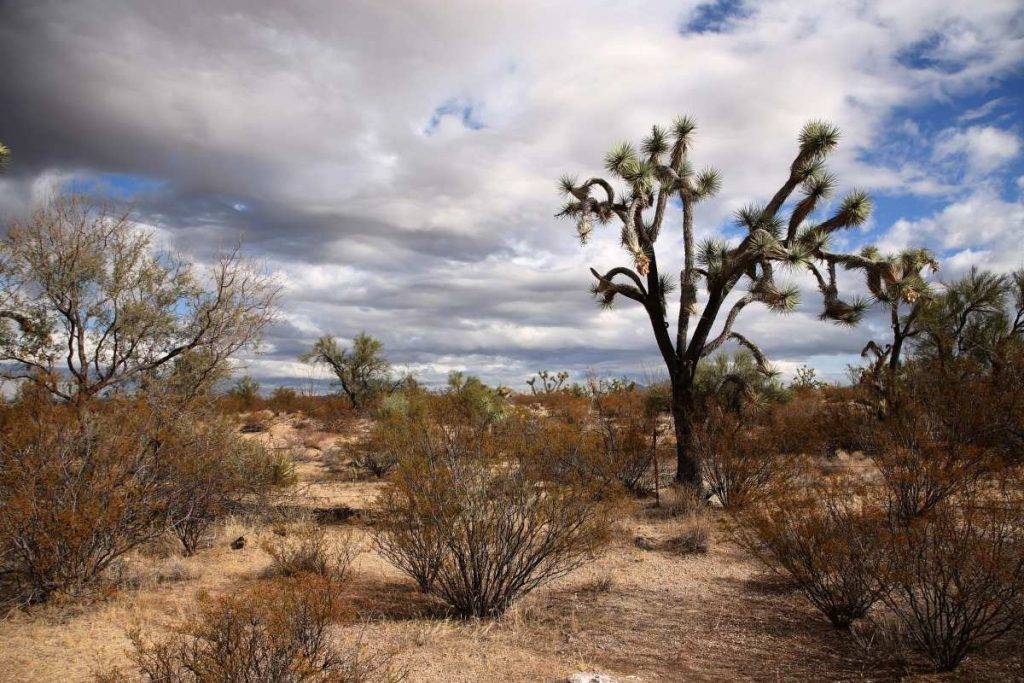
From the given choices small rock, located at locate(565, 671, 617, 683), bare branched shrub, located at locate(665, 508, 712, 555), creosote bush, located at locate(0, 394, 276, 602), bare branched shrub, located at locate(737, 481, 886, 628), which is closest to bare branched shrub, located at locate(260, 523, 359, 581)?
creosote bush, located at locate(0, 394, 276, 602)

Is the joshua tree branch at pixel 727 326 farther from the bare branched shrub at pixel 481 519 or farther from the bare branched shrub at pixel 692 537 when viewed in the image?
the bare branched shrub at pixel 481 519

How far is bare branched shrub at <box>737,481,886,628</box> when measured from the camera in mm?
6797

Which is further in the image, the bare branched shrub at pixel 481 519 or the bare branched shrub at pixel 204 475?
the bare branched shrub at pixel 204 475

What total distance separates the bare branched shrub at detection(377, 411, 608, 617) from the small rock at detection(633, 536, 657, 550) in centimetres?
350

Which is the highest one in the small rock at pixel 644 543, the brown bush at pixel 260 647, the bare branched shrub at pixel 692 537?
the brown bush at pixel 260 647

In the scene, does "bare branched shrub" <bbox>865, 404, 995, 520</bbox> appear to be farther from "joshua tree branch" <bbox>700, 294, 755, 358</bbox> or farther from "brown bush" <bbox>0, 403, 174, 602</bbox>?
"brown bush" <bbox>0, 403, 174, 602</bbox>

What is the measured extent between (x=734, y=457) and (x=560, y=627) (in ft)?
24.0

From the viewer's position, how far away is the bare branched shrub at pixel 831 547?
6.80 metres

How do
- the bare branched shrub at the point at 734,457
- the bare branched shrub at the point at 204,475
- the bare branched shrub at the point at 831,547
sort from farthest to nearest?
1. the bare branched shrub at the point at 734,457
2. the bare branched shrub at the point at 204,475
3. the bare branched shrub at the point at 831,547

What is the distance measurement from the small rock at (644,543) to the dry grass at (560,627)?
2.25 ft

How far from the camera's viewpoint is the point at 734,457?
13.6 metres

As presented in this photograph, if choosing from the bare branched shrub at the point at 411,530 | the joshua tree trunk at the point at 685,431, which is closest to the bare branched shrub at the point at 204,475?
the bare branched shrub at the point at 411,530

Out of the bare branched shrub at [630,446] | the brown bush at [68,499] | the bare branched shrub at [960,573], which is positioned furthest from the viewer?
the bare branched shrub at [630,446]

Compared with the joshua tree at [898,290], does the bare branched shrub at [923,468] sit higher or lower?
lower
